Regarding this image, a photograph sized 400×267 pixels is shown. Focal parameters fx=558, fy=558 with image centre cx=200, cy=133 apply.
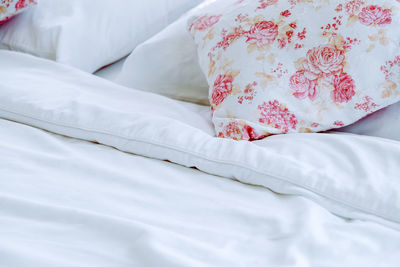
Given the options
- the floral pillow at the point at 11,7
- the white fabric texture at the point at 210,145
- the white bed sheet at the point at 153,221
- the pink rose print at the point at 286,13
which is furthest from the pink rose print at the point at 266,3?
the floral pillow at the point at 11,7

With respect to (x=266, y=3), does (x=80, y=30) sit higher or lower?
lower

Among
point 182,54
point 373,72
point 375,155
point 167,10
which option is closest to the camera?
point 375,155

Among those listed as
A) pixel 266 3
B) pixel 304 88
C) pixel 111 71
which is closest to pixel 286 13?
pixel 266 3

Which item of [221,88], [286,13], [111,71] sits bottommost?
[111,71]

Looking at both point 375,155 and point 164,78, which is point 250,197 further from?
point 164,78

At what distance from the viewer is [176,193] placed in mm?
886

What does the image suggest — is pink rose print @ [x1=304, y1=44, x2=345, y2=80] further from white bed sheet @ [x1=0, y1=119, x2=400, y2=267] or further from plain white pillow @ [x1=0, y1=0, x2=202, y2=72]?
plain white pillow @ [x1=0, y1=0, x2=202, y2=72]

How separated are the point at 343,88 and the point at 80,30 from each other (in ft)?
2.25

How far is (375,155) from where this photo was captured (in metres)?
0.93

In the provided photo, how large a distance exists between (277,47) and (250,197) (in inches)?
13.7

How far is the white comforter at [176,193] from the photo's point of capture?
755 mm

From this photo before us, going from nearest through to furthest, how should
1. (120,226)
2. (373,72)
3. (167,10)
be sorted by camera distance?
(120,226) → (373,72) → (167,10)

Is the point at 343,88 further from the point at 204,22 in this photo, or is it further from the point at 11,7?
the point at 11,7

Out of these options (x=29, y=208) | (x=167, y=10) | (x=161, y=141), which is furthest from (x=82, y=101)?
(x=167, y=10)
